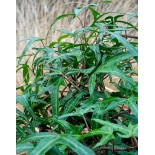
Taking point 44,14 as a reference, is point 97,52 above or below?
below

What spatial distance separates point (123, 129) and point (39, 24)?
101 inches

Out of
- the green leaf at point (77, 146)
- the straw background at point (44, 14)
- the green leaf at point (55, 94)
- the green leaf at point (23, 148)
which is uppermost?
the straw background at point (44, 14)

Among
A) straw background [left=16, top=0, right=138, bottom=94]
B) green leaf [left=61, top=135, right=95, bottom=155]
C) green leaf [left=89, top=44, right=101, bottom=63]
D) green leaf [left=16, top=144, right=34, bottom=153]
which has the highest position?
straw background [left=16, top=0, right=138, bottom=94]

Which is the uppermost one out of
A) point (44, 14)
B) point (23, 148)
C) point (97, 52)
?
point (44, 14)

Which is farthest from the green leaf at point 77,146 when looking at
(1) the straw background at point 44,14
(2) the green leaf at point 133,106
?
(1) the straw background at point 44,14

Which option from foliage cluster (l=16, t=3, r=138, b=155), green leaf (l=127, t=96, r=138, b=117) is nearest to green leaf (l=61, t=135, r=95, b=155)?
foliage cluster (l=16, t=3, r=138, b=155)

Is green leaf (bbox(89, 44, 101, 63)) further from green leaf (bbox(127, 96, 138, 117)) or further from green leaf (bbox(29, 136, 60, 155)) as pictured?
green leaf (bbox(29, 136, 60, 155))

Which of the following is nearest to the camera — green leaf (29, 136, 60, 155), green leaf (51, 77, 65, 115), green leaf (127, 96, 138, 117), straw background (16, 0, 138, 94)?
green leaf (29, 136, 60, 155)

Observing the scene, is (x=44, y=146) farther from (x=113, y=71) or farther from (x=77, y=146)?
Answer: (x=113, y=71)

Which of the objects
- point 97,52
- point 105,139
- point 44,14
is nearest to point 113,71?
point 97,52

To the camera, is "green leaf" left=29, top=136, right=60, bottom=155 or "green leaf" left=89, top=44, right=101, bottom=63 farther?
"green leaf" left=89, top=44, right=101, bottom=63

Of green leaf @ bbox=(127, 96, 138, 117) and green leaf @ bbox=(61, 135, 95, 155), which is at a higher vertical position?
green leaf @ bbox=(127, 96, 138, 117)

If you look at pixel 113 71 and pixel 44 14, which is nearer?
pixel 113 71

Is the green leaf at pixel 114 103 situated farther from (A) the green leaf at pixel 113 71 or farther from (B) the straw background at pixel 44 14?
(B) the straw background at pixel 44 14
